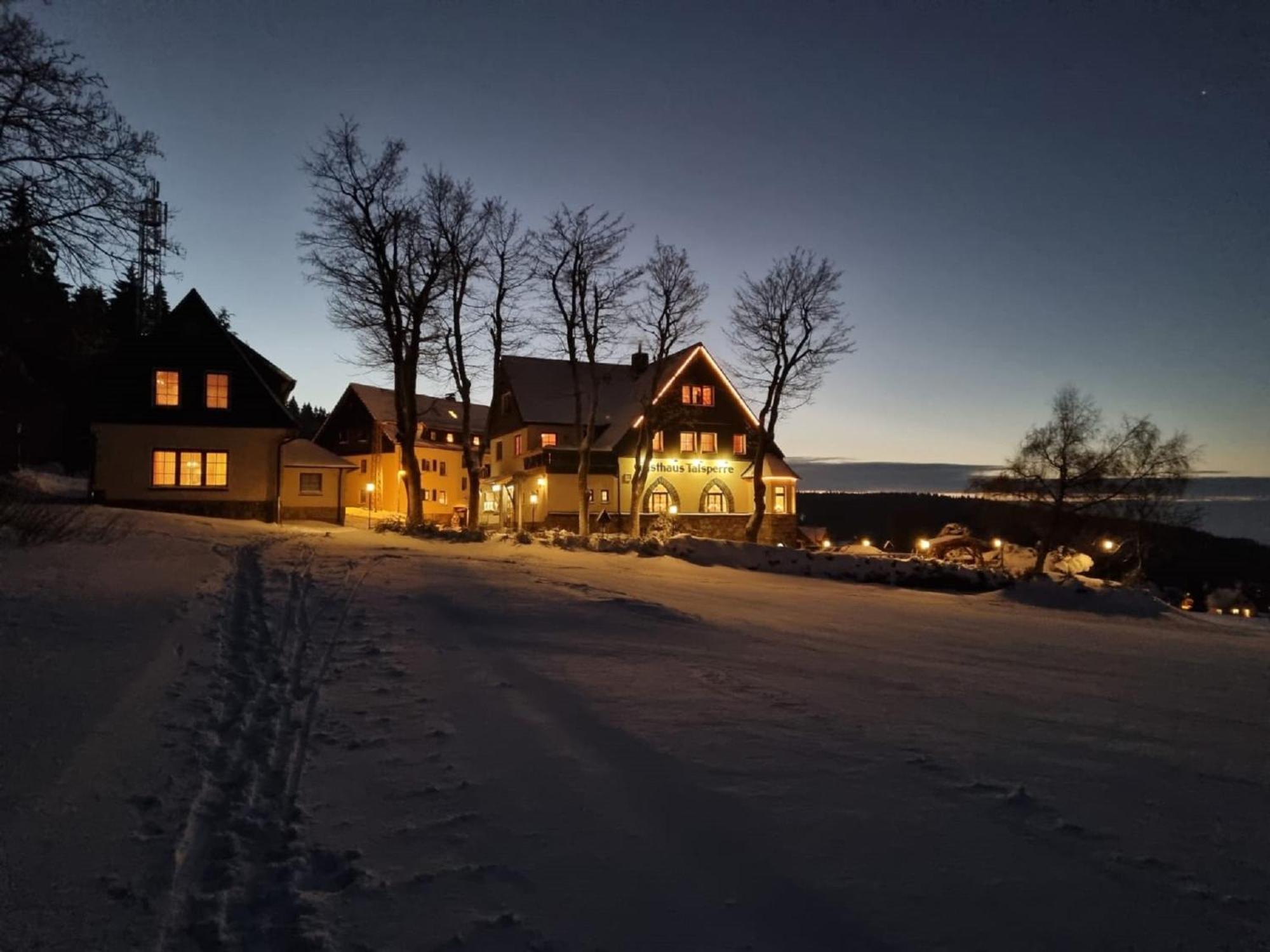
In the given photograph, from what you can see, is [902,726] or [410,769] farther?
[902,726]

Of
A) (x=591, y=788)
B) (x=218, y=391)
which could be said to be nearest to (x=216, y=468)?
(x=218, y=391)

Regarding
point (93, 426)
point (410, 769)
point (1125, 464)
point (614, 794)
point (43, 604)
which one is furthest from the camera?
point (1125, 464)

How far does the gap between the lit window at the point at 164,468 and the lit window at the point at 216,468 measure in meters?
1.07

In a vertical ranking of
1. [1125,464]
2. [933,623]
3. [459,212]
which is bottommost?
[933,623]

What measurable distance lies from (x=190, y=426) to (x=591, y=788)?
105 ft

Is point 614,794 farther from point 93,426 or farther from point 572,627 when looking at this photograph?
point 93,426

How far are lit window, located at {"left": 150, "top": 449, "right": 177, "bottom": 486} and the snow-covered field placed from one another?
A: 2357cm

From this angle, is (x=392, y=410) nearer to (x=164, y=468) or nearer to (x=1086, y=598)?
(x=164, y=468)

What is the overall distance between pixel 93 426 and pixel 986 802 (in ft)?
112

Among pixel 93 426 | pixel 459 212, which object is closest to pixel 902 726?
pixel 459 212

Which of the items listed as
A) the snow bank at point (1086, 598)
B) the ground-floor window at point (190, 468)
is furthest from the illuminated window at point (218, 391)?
the snow bank at point (1086, 598)

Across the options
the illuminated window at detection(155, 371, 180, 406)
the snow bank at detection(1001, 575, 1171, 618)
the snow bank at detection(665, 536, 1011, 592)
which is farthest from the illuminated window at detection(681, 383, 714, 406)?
the snow bank at detection(1001, 575, 1171, 618)

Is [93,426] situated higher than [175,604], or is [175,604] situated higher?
[93,426]

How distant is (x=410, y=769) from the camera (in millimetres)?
5516
